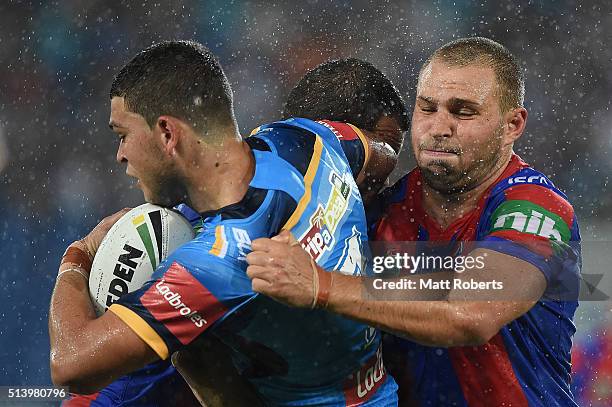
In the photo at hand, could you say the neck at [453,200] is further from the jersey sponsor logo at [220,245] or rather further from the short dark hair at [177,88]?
the jersey sponsor logo at [220,245]

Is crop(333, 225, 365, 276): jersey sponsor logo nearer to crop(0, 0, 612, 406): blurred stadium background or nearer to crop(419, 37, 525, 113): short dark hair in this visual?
crop(419, 37, 525, 113): short dark hair

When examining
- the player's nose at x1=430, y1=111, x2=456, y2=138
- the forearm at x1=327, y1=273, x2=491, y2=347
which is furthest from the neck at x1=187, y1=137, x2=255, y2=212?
the player's nose at x1=430, y1=111, x2=456, y2=138

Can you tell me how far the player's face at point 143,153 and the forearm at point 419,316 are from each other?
611mm

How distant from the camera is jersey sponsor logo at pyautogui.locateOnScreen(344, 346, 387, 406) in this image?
2936mm

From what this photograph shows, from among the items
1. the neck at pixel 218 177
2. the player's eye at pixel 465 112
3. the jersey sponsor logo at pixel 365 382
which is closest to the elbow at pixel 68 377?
the neck at pixel 218 177

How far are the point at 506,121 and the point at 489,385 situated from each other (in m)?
0.94

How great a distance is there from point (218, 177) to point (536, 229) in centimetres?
103

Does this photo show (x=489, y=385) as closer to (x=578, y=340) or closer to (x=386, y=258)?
(x=386, y=258)

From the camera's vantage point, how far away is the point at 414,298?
2760mm

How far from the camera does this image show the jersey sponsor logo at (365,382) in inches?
116


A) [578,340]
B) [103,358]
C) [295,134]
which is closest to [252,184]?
[295,134]

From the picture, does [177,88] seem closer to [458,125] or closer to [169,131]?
[169,131]

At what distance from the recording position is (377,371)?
10.1ft

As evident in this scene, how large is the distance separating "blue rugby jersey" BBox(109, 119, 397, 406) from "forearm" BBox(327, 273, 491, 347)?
17cm
